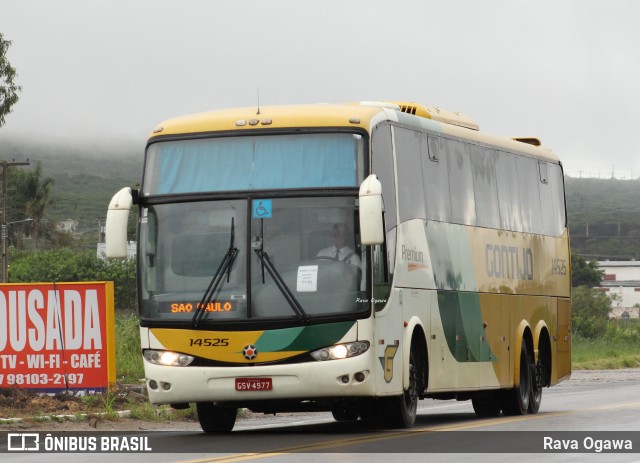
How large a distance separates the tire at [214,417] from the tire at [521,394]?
221 inches

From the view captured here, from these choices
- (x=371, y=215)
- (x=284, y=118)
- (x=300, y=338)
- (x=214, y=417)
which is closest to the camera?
(x=371, y=215)

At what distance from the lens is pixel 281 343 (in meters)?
16.2

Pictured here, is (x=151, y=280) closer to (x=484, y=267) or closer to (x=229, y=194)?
(x=229, y=194)

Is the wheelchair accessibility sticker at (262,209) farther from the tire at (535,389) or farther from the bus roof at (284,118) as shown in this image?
the tire at (535,389)

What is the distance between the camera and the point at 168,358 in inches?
653

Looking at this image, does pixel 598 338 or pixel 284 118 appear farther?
pixel 598 338

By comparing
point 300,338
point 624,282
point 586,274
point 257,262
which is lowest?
point 300,338

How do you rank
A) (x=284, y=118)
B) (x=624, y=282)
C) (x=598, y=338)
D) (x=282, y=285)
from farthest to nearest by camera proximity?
(x=624, y=282), (x=598, y=338), (x=284, y=118), (x=282, y=285)

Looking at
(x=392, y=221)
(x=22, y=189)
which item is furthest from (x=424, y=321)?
(x=22, y=189)

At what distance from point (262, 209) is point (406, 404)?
124 inches

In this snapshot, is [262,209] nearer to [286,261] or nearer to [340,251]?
[286,261]

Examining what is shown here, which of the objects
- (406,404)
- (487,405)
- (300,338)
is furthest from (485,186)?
(300,338)

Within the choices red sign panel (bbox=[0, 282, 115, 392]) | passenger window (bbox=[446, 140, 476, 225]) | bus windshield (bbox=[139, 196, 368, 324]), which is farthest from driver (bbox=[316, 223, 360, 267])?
red sign panel (bbox=[0, 282, 115, 392])

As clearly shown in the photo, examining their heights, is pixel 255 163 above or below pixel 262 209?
above
